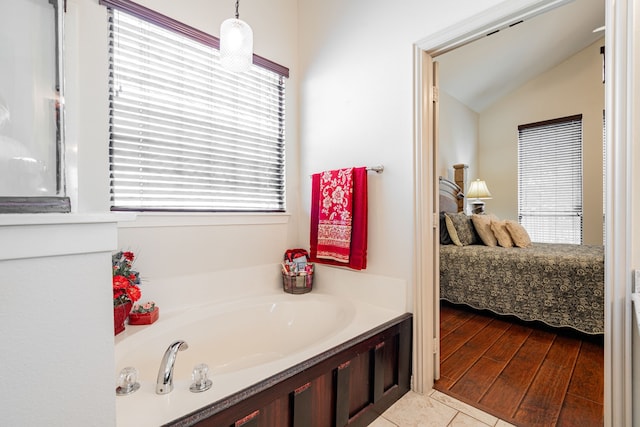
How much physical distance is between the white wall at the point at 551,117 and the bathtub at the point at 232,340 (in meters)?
4.71

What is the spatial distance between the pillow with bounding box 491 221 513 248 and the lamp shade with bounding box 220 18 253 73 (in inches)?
122

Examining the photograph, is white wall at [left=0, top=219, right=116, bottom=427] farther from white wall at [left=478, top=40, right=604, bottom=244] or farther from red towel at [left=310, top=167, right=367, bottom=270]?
white wall at [left=478, top=40, right=604, bottom=244]

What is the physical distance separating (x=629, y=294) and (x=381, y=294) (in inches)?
44.7

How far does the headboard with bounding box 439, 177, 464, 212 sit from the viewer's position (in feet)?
13.3

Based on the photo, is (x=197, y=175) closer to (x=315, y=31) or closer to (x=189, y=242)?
(x=189, y=242)

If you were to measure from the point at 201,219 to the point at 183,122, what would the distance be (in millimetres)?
626

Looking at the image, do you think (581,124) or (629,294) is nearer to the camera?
(629,294)

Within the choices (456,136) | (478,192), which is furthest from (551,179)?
(456,136)

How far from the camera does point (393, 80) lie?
6.10 ft

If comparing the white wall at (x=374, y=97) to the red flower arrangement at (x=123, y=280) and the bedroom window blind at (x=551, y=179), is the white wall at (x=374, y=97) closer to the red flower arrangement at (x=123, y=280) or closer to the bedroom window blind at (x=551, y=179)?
the red flower arrangement at (x=123, y=280)

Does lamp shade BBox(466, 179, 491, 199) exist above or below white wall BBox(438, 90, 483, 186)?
below

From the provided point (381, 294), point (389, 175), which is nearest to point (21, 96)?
point (389, 175)

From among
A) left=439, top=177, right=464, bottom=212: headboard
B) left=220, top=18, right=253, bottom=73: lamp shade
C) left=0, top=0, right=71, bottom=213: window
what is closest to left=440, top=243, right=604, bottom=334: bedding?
left=439, top=177, right=464, bottom=212: headboard

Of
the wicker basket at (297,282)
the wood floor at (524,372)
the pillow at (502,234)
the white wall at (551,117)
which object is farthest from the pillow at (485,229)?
the white wall at (551,117)
